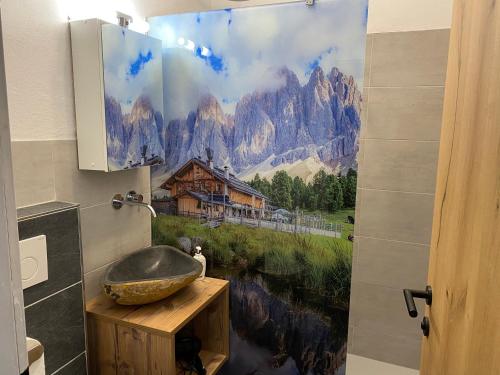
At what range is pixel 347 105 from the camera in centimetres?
183

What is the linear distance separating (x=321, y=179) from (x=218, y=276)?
84cm

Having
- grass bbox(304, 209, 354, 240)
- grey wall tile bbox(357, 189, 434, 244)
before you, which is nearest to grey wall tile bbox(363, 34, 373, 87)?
grey wall tile bbox(357, 189, 434, 244)

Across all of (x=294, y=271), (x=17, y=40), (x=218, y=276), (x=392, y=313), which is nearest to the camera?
(x=17, y=40)

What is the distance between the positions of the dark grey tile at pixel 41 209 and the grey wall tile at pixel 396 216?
53.0 inches

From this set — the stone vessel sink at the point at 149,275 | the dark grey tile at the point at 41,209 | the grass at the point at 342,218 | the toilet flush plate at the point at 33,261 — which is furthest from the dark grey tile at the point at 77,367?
the grass at the point at 342,218

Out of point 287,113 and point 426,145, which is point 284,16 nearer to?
point 287,113

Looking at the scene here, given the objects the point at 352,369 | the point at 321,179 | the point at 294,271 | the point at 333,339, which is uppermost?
the point at 321,179

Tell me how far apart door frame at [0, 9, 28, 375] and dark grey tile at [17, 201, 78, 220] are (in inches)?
41.8

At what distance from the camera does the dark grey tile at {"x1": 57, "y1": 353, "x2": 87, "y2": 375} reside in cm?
159

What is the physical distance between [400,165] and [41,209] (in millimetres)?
1569

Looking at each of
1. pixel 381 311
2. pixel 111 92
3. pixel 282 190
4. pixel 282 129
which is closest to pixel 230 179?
pixel 282 190

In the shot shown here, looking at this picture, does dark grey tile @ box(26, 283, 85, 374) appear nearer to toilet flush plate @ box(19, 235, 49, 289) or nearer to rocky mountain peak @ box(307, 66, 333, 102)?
toilet flush plate @ box(19, 235, 49, 289)

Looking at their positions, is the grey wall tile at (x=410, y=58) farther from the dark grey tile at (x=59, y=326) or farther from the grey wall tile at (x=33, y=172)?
the dark grey tile at (x=59, y=326)

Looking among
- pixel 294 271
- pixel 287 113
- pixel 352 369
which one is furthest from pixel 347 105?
pixel 352 369
